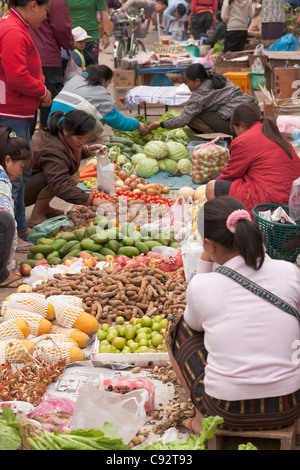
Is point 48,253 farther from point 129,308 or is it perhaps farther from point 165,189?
point 165,189

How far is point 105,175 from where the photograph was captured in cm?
603

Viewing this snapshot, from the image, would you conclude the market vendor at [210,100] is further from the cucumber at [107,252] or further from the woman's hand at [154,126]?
the cucumber at [107,252]

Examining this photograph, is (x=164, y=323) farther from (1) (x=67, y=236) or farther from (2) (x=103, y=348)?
(1) (x=67, y=236)

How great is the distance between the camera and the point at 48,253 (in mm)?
4863

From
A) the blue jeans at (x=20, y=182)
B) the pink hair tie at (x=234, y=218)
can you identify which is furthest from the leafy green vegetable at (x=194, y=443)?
the blue jeans at (x=20, y=182)

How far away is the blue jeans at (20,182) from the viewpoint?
5.04 metres

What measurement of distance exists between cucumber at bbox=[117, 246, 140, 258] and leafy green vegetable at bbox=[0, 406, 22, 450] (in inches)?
94.4

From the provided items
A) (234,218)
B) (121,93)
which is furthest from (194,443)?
(121,93)

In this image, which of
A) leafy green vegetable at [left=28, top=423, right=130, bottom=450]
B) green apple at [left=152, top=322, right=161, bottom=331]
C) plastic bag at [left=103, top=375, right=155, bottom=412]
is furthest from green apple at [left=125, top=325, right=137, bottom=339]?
leafy green vegetable at [left=28, top=423, right=130, bottom=450]

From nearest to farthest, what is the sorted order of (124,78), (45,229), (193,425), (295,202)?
(193,425), (295,202), (45,229), (124,78)

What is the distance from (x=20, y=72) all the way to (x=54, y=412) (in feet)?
10.0

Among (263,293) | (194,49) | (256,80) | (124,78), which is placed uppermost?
(263,293)

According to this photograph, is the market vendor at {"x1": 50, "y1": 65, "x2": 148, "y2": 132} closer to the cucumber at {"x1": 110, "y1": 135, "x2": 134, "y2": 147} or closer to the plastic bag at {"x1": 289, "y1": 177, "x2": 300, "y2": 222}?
the cucumber at {"x1": 110, "y1": 135, "x2": 134, "y2": 147}

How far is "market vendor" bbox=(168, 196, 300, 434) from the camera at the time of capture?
242 cm
